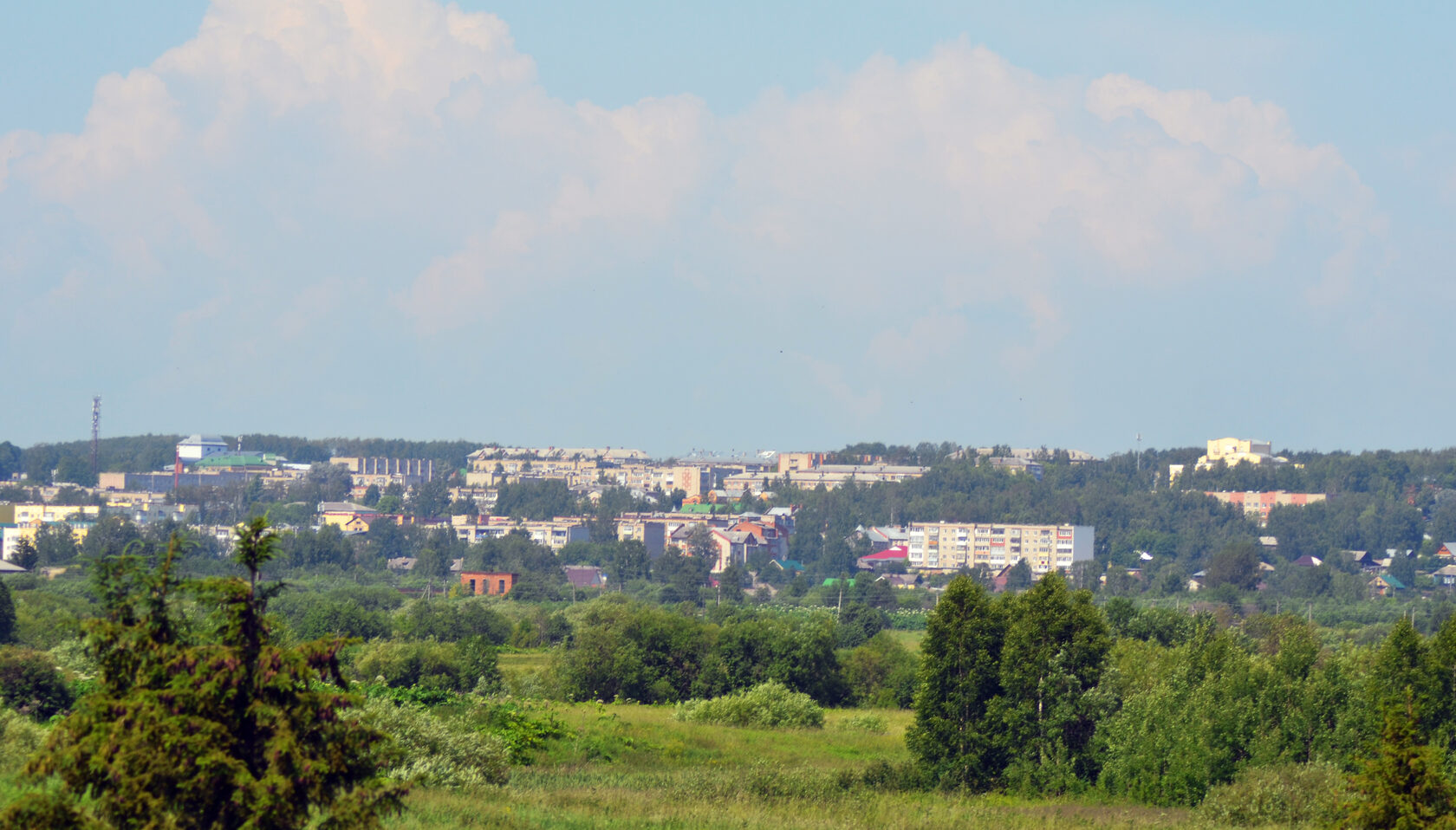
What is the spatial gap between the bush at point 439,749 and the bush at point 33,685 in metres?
7.99

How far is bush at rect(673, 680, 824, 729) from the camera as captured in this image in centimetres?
4216

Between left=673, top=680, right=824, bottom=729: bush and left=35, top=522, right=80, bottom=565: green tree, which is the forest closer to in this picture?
left=673, top=680, right=824, bottom=729: bush

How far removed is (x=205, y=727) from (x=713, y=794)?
56.4 ft

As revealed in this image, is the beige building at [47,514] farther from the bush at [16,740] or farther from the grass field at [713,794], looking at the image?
the bush at [16,740]

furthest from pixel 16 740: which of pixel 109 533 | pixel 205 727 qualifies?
pixel 109 533

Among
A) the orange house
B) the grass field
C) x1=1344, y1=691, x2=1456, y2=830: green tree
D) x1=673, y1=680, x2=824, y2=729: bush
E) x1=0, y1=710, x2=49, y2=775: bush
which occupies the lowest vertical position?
the orange house

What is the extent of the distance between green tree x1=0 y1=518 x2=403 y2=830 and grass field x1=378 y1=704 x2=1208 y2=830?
5.85 metres

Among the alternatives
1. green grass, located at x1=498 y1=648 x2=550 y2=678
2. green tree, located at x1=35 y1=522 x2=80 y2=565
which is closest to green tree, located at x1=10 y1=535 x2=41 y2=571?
green tree, located at x1=35 y1=522 x2=80 y2=565

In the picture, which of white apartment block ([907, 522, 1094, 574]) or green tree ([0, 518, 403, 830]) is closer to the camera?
green tree ([0, 518, 403, 830])

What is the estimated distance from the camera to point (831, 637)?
182ft

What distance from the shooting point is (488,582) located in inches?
5039

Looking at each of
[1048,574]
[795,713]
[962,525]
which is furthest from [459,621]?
[962,525]

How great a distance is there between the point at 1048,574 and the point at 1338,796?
15456mm

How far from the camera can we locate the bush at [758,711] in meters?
42.2
